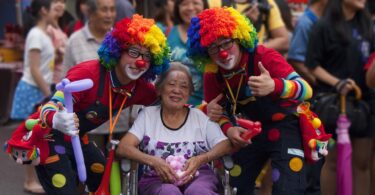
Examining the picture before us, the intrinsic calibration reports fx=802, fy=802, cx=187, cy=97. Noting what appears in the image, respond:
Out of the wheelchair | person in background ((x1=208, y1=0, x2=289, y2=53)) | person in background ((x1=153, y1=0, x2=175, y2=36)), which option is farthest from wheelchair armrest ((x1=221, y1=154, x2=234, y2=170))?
person in background ((x1=153, y1=0, x2=175, y2=36))

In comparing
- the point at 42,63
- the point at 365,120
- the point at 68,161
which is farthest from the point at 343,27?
the point at 42,63

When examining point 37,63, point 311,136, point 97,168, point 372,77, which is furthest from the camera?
point 37,63

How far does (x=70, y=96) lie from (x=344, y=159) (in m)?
1.88

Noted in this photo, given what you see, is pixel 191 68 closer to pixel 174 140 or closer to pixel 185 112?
pixel 185 112

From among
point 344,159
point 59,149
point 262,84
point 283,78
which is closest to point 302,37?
point 344,159

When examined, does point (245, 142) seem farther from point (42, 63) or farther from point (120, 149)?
point (42, 63)

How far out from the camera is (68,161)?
4.77 meters

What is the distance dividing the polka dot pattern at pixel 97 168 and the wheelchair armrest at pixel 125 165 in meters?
0.32

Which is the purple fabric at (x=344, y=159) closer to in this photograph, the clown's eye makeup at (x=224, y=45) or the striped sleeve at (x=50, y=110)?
the clown's eye makeup at (x=224, y=45)

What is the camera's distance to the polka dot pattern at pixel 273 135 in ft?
15.6

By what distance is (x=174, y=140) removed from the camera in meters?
4.79

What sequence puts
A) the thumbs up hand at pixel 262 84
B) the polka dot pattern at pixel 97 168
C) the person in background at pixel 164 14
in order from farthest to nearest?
the person in background at pixel 164 14 < the polka dot pattern at pixel 97 168 < the thumbs up hand at pixel 262 84

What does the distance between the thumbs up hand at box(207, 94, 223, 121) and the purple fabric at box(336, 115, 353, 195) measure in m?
0.85

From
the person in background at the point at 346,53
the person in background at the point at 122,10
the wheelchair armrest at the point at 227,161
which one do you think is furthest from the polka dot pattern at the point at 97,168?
the person in background at the point at 122,10
